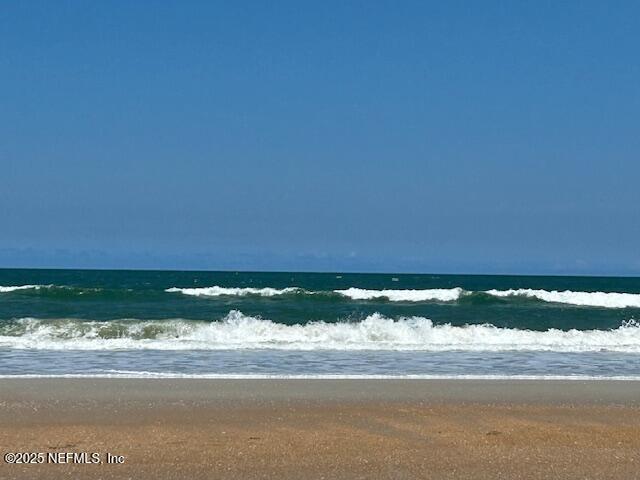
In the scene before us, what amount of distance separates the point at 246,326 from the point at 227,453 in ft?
50.7

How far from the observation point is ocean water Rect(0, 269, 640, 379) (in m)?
13.7

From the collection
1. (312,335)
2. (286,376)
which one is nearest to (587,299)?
(312,335)

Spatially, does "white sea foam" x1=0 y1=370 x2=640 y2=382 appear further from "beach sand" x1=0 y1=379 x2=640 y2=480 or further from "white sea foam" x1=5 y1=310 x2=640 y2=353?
"white sea foam" x1=5 y1=310 x2=640 y2=353

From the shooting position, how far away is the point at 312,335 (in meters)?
21.5

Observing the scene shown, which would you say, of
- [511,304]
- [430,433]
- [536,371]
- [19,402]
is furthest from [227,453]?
[511,304]

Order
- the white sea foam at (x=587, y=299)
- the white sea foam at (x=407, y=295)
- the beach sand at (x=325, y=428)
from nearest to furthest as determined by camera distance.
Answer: the beach sand at (x=325, y=428)
the white sea foam at (x=407, y=295)
the white sea foam at (x=587, y=299)

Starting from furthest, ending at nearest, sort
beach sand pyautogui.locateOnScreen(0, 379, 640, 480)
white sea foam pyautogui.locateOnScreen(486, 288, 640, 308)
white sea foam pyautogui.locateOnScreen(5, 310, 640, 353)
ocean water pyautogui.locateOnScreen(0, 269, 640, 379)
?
white sea foam pyautogui.locateOnScreen(486, 288, 640, 308)
white sea foam pyautogui.locateOnScreen(5, 310, 640, 353)
ocean water pyautogui.locateOnScreen(0, 269, 640, 379)
beach sand pyautogui.locateOnScreen(0, 379, 640, 480)

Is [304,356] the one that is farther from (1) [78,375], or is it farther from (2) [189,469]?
(2) [189,469]

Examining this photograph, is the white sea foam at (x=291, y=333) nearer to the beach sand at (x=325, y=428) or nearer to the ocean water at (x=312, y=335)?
the ocean water at (x=312, y=335)

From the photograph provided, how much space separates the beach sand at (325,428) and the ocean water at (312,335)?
1793mm

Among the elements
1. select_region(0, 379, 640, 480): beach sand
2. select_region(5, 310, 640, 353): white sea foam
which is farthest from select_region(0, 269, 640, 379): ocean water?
select_region(0, 379, 640, 480): beach sand

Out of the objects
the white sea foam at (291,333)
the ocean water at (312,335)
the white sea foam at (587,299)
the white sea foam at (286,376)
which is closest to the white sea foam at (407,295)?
the ocean water at (312,335)

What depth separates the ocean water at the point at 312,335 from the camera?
1369cm

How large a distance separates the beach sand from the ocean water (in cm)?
179
